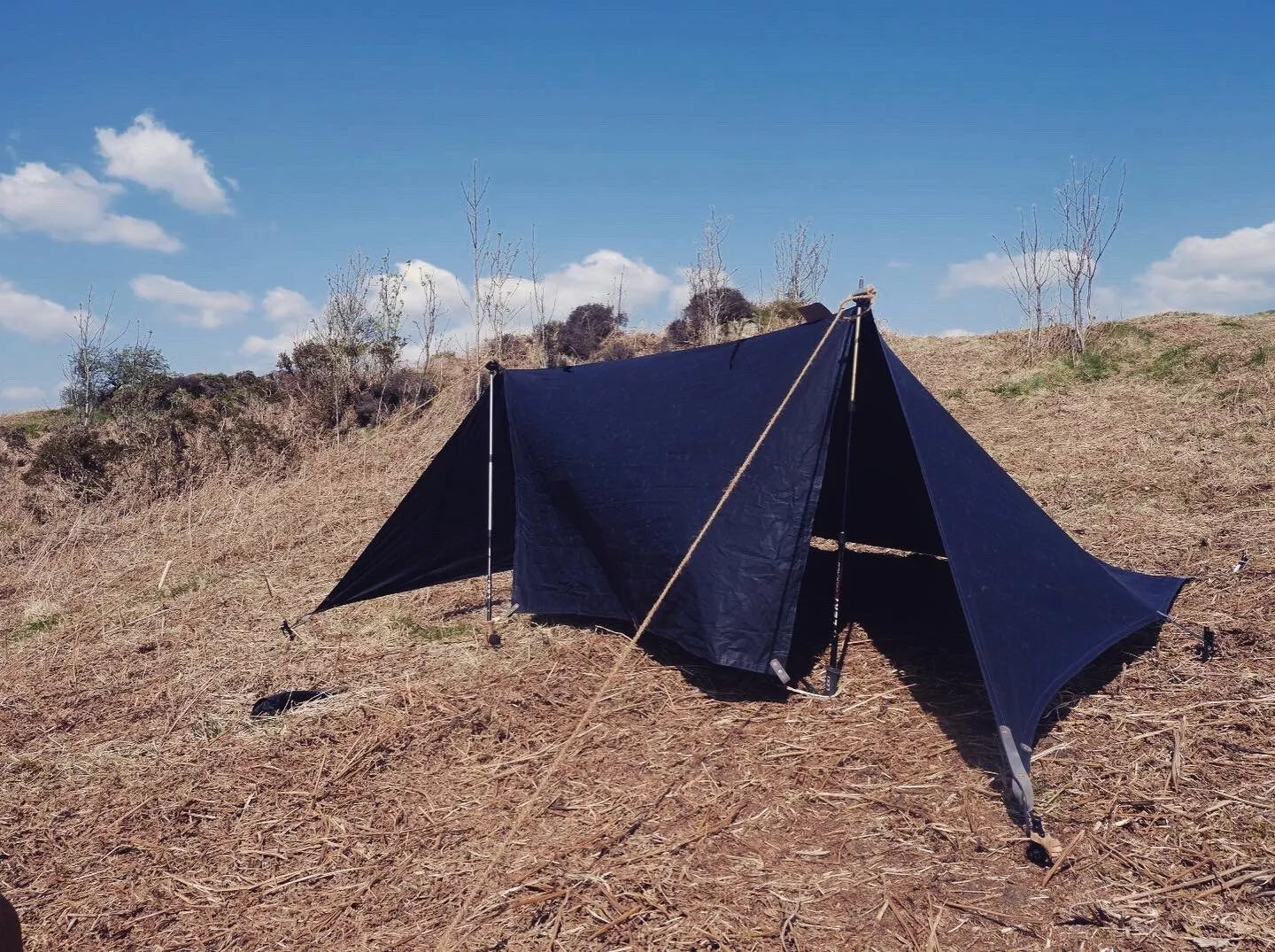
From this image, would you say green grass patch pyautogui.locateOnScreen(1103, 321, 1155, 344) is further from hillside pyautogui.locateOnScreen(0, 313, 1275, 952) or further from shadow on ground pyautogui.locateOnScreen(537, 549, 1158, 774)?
shadow on ground pyautogui.locateOnScreen(537, 549, 1158, 774)

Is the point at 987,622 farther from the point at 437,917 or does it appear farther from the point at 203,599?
the point at 203,599

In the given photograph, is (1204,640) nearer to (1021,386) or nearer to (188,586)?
(188,586)

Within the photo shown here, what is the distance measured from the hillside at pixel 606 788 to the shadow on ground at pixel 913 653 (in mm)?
34

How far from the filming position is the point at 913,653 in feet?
15.8

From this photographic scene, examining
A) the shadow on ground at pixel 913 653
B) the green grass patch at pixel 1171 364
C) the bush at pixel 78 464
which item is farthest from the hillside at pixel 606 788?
the green grass patch at pixel 1171 364

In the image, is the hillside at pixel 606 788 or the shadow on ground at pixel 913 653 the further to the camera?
the shadow on ground at pixel 913 653

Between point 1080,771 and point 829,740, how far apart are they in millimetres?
1095

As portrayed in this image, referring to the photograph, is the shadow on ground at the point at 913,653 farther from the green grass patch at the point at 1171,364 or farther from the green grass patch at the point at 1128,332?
the green grass patch at the point at 1128,332

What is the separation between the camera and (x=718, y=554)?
4.29m

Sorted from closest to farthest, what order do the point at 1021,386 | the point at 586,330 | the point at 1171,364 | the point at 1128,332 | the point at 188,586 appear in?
the point at 188,586 < the point at 1171,364 < the point at 1021,386 < the point at 1128,332 < the point at 586,330

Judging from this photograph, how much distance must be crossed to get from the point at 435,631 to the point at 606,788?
258 cm

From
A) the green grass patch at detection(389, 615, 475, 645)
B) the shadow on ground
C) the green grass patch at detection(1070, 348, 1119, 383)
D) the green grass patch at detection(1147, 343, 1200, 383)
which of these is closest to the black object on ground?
the green grass patch at detection(389, 615, 475, 645)

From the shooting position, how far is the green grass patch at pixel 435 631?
5.57m

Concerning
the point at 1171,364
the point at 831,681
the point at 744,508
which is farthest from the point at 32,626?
the point at 1171,364
